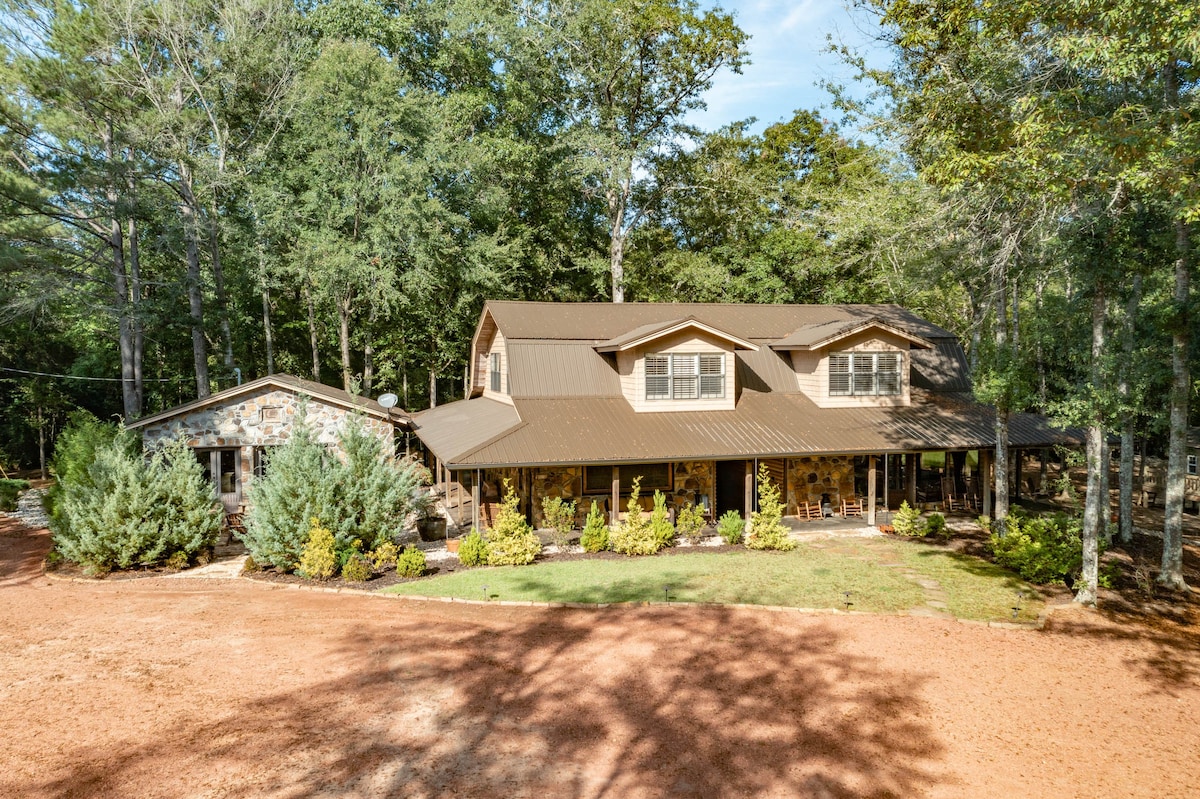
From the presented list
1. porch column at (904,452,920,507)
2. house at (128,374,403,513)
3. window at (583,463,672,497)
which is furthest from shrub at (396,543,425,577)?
porch column at (904,452,920,507)

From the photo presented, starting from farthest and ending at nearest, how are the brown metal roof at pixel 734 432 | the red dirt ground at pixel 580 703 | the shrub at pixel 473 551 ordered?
the brown metal roof at pixel 734 432 → the shrub at pixel 473 551 → the red dirt ground at pixel 580 703

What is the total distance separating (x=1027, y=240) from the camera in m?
14.9

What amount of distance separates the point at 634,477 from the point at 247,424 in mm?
11064

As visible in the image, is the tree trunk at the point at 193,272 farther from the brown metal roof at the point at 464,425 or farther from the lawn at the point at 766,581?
the lawn at the point at 766,581

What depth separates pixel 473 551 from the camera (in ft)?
49.0

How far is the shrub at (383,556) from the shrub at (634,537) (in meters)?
4.96

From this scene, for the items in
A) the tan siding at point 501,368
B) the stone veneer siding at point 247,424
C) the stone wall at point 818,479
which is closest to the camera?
the stone veneer siding at point 247,424

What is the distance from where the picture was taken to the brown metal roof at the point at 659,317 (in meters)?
20.9

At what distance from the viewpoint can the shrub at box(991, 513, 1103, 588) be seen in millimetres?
13539

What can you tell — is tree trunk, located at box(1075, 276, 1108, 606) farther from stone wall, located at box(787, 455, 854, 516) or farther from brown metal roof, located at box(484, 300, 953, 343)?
brown metal roof, located at box(484, 300, 953, 343)

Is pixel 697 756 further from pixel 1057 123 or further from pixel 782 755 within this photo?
pixel 1057 123

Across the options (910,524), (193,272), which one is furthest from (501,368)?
(193,272)

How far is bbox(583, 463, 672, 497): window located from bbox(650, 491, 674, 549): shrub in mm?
1352

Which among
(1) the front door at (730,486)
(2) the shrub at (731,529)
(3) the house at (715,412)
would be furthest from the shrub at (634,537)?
(1) the front door at (730,486)
